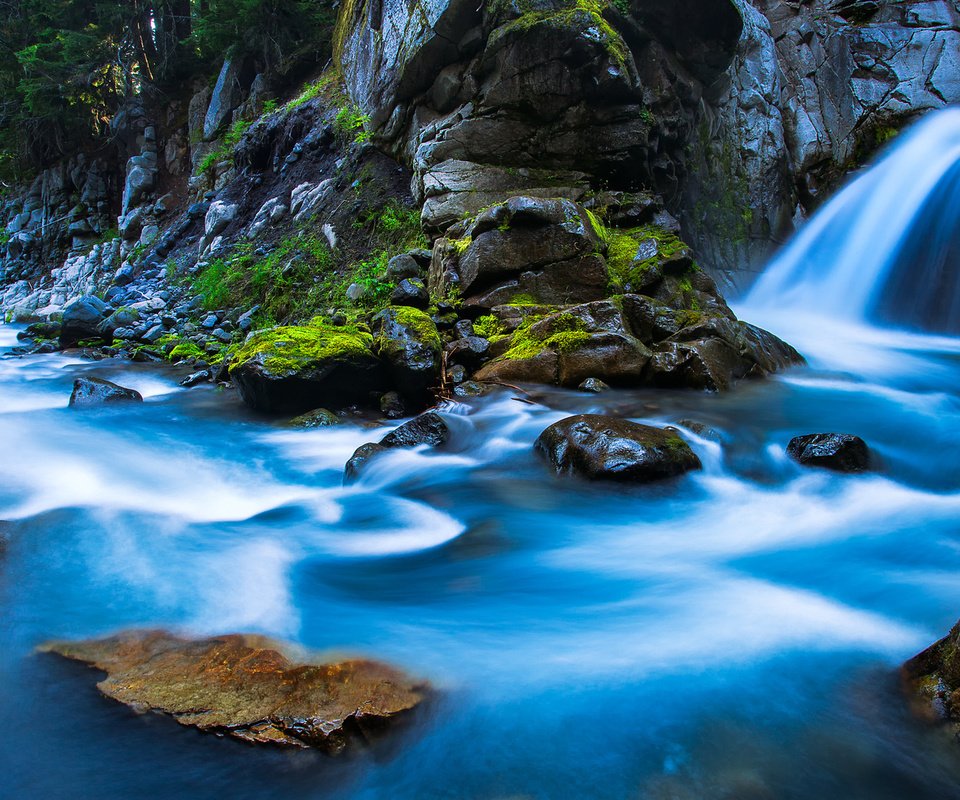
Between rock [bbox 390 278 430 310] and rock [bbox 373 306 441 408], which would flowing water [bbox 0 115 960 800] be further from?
rock [bbox 390 278 430 310]

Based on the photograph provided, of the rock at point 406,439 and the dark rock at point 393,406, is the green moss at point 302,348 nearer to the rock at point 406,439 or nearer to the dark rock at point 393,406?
the dark rock at point 393,406

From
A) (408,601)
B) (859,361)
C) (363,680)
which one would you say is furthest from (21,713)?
(859,361)

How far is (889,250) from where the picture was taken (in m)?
11.7

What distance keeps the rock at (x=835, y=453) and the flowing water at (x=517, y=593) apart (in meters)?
0.12

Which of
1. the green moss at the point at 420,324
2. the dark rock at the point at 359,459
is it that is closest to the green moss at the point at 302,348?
the green moss at the point at 420,324

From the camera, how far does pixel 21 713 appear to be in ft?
6.84

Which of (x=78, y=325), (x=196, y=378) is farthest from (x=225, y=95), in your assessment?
(x=196, y=378)

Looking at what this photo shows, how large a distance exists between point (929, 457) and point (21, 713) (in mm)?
5950

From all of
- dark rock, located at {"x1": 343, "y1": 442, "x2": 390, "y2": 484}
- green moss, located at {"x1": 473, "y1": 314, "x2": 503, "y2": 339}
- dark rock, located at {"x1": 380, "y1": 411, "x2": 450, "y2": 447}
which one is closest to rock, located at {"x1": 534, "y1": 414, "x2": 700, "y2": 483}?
dark rock, located at {"x1": 380, "y1": 411, "x2": 450, "y2": 447}

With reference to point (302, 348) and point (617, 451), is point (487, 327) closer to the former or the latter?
point (302, 348)

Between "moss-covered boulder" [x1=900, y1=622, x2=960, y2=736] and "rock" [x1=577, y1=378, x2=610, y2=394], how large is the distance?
165 inches

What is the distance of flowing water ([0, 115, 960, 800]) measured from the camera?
1.87 metres

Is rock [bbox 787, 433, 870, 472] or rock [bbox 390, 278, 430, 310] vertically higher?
rock [bbox 390, 278, 430, 310]

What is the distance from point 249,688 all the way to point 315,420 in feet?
14.0
